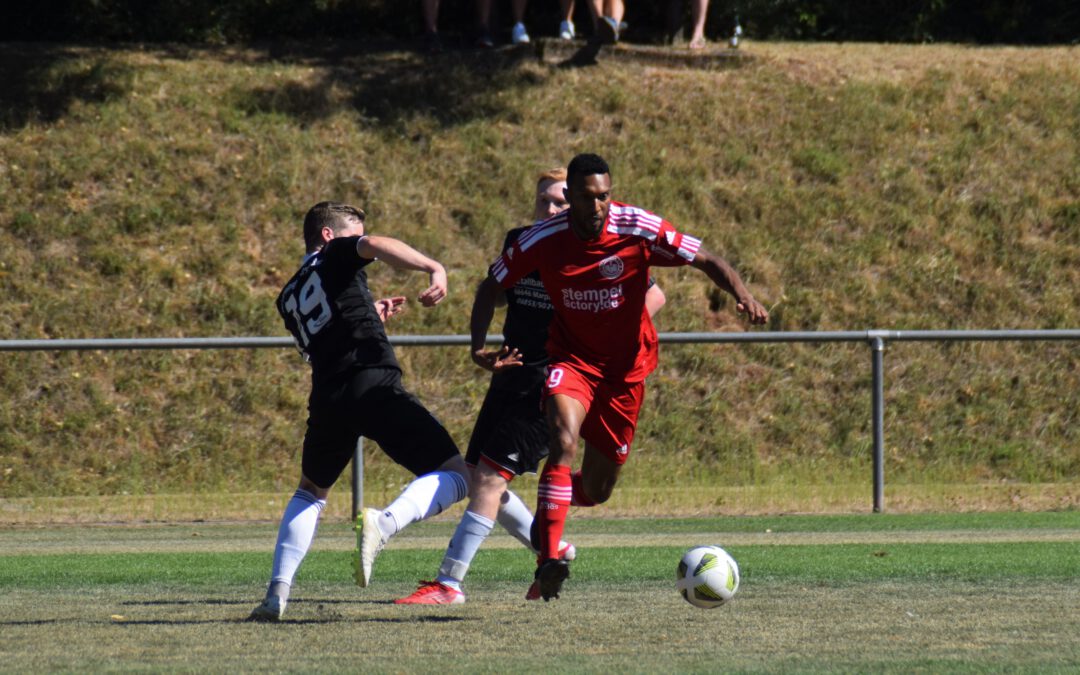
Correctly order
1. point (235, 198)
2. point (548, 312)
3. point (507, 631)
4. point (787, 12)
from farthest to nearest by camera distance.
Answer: point (787, 12)
point (235, 198)
point (548, 312)
point (507, 631)

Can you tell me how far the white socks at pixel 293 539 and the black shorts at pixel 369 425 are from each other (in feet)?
0.38

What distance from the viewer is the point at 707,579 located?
6.12 meters

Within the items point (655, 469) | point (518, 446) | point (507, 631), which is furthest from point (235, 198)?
point (507, 631)

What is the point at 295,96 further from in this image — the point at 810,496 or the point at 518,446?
the point at 518,446

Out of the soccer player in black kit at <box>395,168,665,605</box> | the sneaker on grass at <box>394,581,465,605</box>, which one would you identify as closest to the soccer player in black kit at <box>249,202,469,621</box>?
the soccer player in black kit at <box>395,168,665,605</box>

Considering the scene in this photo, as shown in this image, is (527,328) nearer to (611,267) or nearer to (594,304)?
(594,304)

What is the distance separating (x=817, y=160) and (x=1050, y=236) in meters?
3.26

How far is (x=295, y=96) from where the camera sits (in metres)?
20.0

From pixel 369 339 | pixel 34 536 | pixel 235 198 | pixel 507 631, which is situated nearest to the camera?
pixel 507 631

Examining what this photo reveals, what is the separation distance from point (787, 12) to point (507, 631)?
20.7 meters

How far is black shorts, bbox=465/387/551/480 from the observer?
690 centimetres

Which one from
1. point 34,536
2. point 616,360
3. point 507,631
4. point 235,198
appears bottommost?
point 34,536

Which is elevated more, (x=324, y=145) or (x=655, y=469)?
(x=324, y=145)

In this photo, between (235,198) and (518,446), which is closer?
(518,446)
